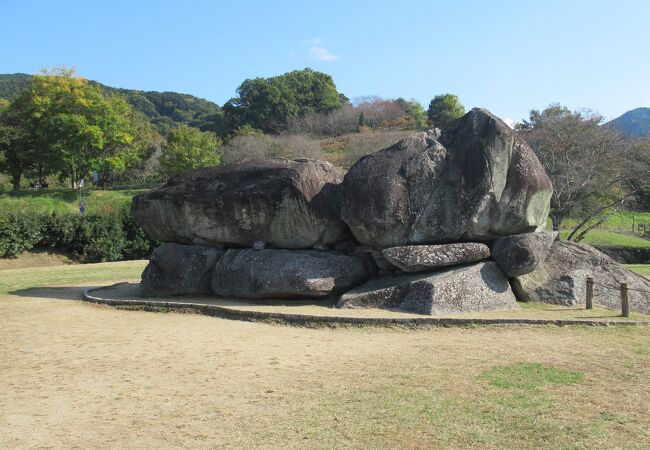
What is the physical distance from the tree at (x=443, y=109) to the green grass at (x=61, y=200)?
1783 inches

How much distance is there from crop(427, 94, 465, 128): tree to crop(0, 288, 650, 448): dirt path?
68.5 meters

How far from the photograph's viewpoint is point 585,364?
8.14 m

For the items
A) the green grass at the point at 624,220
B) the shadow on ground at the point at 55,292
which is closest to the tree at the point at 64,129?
the shadow on ground at the point at 55,292

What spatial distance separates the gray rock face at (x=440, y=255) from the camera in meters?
12.8

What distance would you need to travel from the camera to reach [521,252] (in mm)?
12594

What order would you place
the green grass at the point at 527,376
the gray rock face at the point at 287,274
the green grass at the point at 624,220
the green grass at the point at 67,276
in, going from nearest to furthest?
the green grass at the point at 527,376 < the gray rock face at the point at 287,274 < the green grass at the point at 67,276 < the green grass at the point at 624,220

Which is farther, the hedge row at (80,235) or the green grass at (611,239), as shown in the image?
the green grass at (611,239)

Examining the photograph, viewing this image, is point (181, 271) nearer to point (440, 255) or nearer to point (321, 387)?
point (440, 255)

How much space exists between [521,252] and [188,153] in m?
38.8

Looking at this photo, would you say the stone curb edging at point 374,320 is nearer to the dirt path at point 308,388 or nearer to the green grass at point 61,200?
the dirt path at point 308,388

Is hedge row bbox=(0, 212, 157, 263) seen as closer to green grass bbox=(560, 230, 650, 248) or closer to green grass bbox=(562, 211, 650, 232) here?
green grass bbox=(560, 230, 650, 248)

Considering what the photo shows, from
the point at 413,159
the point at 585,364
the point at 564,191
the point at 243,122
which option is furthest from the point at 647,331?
the point at 243,122

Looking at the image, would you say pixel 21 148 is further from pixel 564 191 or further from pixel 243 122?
pixel 564 191

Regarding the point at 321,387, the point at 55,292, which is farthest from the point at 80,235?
the point at 321,387
